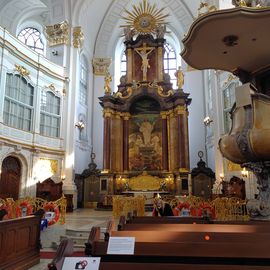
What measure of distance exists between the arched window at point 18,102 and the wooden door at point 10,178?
5.91ft

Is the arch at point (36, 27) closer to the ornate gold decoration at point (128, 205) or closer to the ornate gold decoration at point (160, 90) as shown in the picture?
the ornate gold decoration at point (160, 90)

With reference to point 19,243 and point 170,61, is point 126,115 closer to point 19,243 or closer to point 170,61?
point 170,61

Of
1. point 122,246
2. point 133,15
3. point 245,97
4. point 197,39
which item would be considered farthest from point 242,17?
point 133,15

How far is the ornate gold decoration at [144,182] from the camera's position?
18.6 metres

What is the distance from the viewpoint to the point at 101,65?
76.4 feet

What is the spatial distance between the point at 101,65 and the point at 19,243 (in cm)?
1884

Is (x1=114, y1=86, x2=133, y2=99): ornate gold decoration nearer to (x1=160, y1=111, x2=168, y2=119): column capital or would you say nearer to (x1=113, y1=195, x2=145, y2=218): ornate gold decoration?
(x1=160, y1=111, x2=168, y2=119): column capital

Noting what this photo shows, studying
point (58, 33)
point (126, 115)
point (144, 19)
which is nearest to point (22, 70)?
point (58, 33)

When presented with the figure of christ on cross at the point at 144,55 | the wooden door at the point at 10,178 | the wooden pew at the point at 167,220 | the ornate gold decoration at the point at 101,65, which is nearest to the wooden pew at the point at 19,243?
the wooden pew at the point at 167,220

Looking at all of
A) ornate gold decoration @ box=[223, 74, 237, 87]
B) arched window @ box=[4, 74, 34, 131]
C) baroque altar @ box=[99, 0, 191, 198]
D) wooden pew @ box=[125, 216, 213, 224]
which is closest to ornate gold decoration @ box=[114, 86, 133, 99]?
baroque altar @ box=[99, 0, 191, 198]

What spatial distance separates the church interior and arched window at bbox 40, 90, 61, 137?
86mm

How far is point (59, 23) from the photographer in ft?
63.1

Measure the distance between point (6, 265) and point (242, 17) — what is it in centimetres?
619

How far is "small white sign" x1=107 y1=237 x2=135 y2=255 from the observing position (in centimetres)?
308
